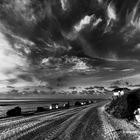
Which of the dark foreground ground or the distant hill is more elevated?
the distant hill

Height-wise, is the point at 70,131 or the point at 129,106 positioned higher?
the point at 129,106

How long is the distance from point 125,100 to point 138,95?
244 centimetres

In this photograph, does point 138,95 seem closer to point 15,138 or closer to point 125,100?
point 125,100

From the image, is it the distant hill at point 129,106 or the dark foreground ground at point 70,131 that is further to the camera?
the distant hill at point 129,106

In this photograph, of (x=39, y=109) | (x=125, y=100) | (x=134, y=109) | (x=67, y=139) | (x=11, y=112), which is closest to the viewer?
(x=67, y=139)

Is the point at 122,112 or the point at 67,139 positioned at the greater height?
the point at 122,112

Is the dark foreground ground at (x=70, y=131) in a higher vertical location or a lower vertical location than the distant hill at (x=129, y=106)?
lower

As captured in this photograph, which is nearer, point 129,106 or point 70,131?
point 70,131

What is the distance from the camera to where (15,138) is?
12.8 meters

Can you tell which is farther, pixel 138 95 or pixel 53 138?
pixel 138 95

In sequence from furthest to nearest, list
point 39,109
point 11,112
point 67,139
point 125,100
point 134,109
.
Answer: point 39,109
point 11,112
point 125,100
point 134,109
point 67,139

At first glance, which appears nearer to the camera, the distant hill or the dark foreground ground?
the dark foreground ground

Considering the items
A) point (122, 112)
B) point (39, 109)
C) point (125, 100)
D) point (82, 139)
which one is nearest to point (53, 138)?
point (82, 139)

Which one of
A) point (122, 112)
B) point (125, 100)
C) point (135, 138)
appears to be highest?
point (125, 100)
